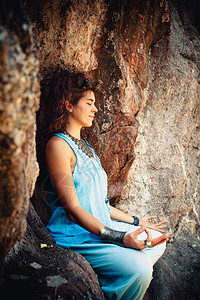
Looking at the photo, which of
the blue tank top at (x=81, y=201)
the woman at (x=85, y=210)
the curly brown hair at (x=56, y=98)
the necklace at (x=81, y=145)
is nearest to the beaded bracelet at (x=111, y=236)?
the woman at (x=85, y=210)

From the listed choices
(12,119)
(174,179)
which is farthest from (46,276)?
(174,179)

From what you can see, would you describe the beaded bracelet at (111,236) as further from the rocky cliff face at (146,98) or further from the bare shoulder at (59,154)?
the rocky cliff face at (146,98)

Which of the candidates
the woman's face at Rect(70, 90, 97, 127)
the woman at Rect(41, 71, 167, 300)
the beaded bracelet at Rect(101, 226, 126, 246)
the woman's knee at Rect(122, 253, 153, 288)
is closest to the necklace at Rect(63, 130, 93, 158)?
the woman at Rect(41, 71, 167, 300)

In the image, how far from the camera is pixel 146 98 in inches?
119

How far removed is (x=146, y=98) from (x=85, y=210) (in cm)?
170

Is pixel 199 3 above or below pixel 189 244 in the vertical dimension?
above

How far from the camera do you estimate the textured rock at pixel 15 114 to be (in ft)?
2.79

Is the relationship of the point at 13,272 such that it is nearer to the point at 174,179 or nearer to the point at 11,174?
the point at 11,174

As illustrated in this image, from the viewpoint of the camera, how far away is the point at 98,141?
2604mm

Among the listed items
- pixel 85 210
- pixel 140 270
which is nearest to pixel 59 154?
pixel 85 210

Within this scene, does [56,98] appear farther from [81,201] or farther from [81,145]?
[81,201]

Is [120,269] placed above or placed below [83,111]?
below

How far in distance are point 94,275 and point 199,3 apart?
3410 millimetres

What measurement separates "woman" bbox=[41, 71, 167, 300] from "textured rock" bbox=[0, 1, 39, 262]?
69 cm
